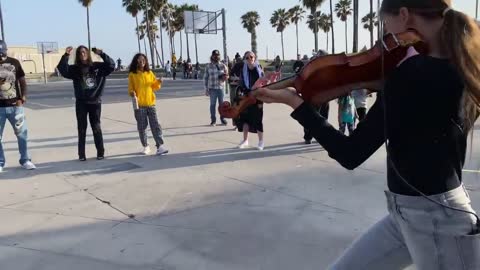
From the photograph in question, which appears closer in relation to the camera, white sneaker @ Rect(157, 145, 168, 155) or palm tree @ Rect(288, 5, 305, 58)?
white sneaker @ Rect(157, 145, 168, 155)

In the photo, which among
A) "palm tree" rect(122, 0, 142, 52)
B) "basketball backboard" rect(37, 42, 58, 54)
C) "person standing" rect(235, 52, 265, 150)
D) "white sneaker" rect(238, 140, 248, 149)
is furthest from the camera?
"palm tree" rect(122, 0, 142, 52)

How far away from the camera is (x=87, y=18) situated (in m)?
52.2

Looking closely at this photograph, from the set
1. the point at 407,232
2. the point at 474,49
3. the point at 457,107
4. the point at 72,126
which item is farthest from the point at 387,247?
the point at 72,126

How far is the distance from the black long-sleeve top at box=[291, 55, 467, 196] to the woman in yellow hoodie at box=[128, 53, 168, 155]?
586 centimetres

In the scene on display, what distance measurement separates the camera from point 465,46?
1.36 meters

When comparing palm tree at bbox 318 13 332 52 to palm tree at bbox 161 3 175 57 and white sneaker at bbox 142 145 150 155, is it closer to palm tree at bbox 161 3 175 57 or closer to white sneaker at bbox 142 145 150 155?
palm tree at bbox 161 3 175 57

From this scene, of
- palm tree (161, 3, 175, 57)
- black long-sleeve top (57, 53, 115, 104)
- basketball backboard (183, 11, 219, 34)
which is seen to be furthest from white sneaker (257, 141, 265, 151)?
palm tree (161, 3, 175, 57)

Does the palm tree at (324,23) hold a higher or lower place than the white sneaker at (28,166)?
higher

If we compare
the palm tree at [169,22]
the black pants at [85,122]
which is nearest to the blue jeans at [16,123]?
the black pants at [85,122]

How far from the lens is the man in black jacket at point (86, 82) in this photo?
6805 millimetres

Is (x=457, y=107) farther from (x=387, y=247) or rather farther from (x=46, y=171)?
(x=46, y=171)

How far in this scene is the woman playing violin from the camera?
139 centimetres

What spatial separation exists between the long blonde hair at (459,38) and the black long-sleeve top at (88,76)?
6.02 meters

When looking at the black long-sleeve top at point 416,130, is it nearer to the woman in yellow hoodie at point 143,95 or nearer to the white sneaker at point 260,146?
the white sneaker at point 260,146
